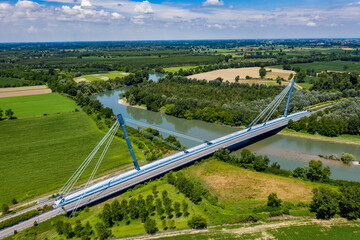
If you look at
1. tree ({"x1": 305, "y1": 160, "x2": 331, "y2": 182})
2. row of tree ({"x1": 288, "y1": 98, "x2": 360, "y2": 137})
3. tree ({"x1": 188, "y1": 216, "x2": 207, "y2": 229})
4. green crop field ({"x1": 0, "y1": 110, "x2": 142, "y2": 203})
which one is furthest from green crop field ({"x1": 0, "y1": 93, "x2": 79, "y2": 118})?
tree ({"x1": 305, "y1": 160, "x2": 331, "y2": 182})

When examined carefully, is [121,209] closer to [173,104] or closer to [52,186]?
[52,186]

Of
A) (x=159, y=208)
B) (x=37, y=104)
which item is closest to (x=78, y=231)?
(x=159, y=208)

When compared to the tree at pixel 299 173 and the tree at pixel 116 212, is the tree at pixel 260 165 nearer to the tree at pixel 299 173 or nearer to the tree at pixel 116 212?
the tree at pixel 299 173

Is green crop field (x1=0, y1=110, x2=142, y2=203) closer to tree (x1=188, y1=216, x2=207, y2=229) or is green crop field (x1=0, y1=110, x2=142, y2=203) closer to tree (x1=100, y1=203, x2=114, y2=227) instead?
tree (x1=100, y1=203, x2=114, y2=227)

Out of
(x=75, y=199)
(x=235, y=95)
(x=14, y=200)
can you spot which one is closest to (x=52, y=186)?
(x=14, y=200)

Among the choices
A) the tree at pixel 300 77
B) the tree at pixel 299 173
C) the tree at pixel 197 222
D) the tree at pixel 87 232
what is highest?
the tree at pixel 300 77

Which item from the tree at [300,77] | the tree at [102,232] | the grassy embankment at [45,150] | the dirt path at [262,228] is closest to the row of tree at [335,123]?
the dirt path at [262,228]
